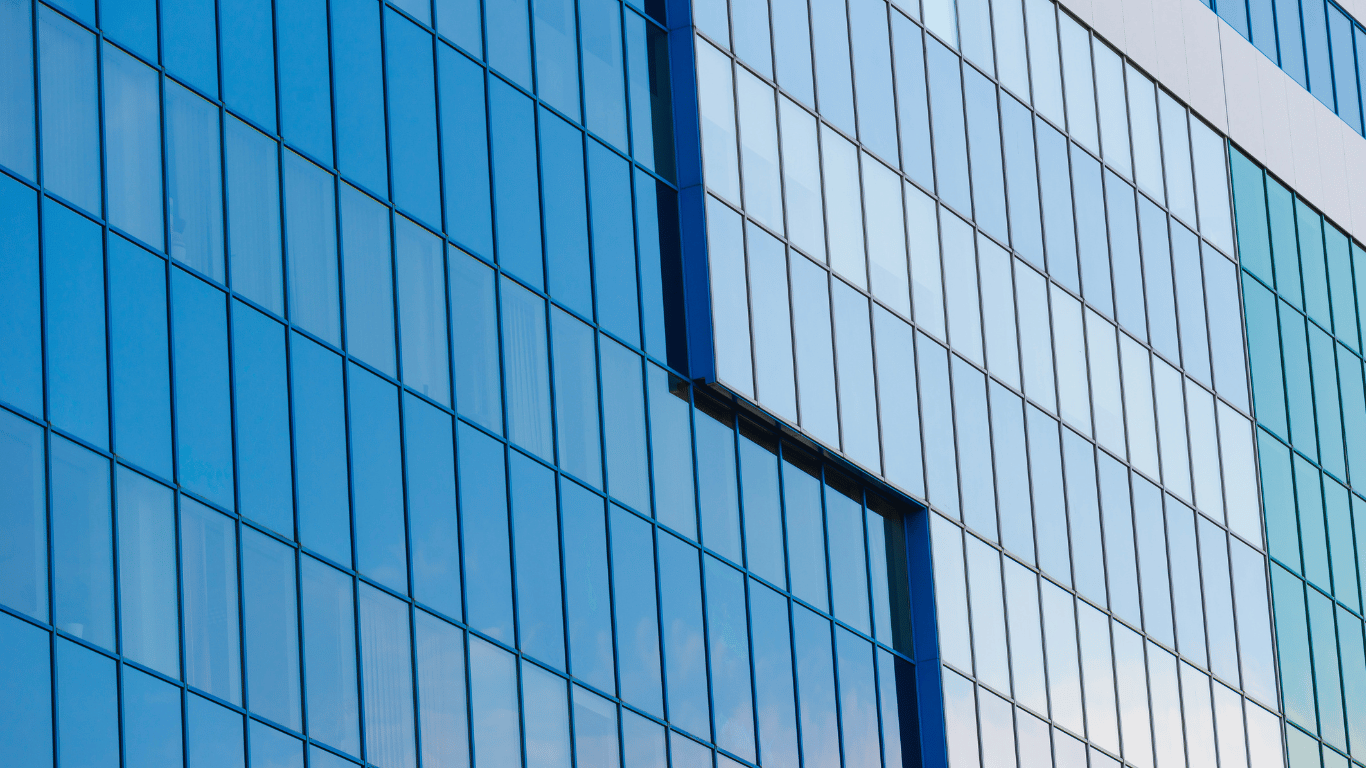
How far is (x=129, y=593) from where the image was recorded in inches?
896

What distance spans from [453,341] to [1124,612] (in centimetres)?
1381

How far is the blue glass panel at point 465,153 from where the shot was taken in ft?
91.7

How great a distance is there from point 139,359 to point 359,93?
17.2 feet

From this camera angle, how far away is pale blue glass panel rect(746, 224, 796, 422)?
31031 millimetres

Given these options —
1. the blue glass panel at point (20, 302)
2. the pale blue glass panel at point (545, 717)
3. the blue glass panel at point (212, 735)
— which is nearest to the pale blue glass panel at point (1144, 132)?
the pale blue glass panel at point (545, 717)

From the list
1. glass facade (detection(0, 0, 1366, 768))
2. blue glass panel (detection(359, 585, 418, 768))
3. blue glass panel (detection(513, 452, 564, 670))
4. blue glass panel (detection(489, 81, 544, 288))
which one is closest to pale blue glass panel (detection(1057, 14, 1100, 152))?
glass facade (detection(0, 0, 1366, 768))

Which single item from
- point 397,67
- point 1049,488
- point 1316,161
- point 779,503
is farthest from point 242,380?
point 1316,161

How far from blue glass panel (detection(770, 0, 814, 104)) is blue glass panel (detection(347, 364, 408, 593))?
9364mm

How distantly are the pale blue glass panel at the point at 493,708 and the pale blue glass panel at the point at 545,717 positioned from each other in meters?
0.17

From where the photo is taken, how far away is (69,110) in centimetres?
2375

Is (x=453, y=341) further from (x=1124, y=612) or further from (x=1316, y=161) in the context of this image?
(x=1316, y=161)

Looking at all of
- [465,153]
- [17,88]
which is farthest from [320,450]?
[17,88]

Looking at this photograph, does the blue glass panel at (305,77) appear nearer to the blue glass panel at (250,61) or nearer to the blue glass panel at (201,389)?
the blue glass panel at (250,61)

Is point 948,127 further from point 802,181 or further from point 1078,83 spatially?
point 1078,83
